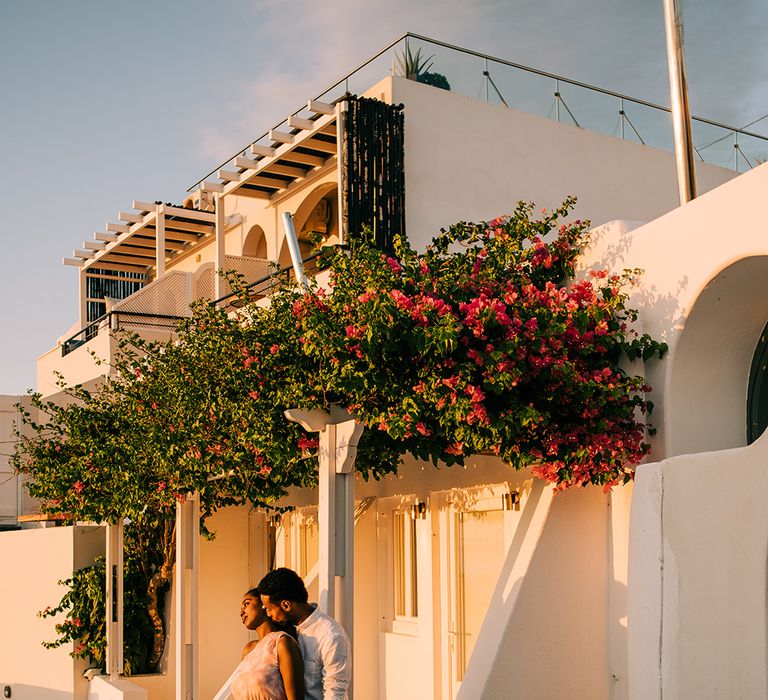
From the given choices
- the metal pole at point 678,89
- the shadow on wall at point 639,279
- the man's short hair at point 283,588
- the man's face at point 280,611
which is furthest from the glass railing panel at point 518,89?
the man's face at point 280,611

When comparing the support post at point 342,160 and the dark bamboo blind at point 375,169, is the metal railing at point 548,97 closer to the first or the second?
the support post at point 342,160

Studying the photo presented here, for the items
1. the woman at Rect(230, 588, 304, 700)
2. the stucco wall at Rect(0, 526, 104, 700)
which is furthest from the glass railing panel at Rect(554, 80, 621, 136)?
the woman at Rect(230, 588, 304, 700)

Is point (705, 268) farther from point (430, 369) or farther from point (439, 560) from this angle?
point (439, 560)

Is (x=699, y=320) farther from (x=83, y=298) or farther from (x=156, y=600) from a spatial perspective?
(x=83, y=298)

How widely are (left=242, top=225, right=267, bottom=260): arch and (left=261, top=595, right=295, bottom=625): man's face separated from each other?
14854mm

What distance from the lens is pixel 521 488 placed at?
11.1 m

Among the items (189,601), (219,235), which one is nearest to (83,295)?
(219,235)

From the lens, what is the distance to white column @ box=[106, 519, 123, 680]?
48.4 feet

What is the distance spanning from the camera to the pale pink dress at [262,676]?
6.42 metres

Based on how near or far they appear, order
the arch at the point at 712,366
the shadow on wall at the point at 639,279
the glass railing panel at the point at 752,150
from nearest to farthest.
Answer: the arch at the point at 712,366 → the shadow on wall at the point at 639,279 → the glass railing panel at the point at 752,150

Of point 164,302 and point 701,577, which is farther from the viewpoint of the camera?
point 164,302

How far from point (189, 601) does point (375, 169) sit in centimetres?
652

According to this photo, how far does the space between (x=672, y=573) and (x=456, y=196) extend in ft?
35.0

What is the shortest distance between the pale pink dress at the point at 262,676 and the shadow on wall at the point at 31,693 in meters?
A: 10.1
